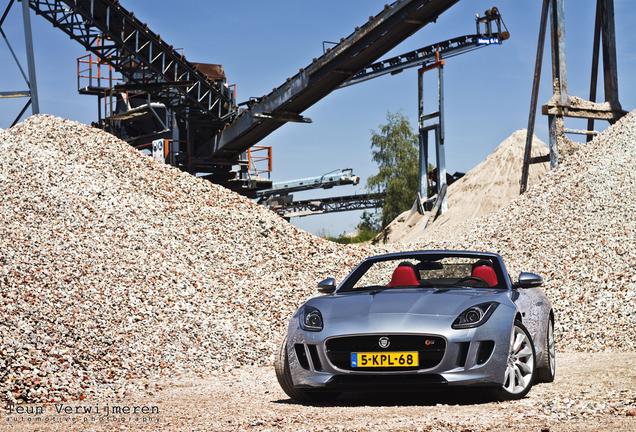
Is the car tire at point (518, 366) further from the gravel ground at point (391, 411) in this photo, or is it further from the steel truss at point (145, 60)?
the steel truss at point (145, 60)

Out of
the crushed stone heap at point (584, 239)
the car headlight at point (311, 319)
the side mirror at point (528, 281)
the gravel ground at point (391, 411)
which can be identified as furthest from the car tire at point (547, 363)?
the crushed stone heap at point (584, 239)

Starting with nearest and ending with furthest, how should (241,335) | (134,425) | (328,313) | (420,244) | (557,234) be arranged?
1. (134,425)
2. (328,313)
3. (241,335)
4. (557,234)
5. (420,244)

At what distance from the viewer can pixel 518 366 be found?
4.61 m

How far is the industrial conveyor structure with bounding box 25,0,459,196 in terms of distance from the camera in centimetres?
1933

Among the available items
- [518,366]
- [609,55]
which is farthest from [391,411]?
[609,55]

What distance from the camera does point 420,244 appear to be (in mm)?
15859

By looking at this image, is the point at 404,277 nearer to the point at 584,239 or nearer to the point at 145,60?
the point at 584,239

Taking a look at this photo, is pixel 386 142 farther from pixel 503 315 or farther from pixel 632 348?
pixel 503 315

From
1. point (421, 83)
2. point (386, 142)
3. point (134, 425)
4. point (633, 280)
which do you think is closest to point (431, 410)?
point (134, 425)

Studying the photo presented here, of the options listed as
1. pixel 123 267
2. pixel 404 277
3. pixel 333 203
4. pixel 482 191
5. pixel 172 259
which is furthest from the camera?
pixel 333 203

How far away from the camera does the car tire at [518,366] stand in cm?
446

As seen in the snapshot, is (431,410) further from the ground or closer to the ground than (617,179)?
closer to the ground

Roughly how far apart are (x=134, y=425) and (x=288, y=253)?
995cm

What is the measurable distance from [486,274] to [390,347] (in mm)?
1601
